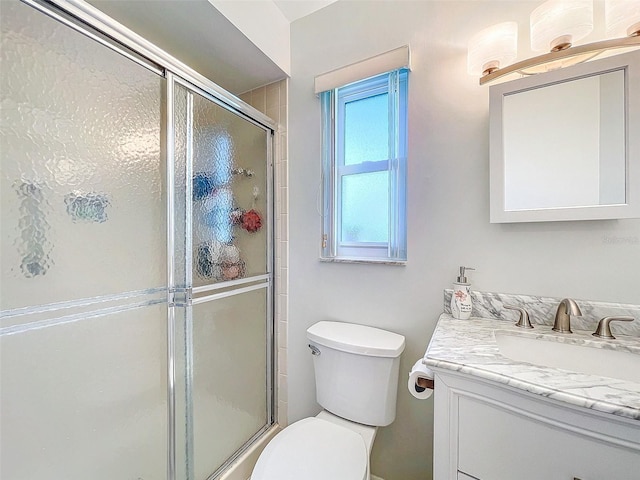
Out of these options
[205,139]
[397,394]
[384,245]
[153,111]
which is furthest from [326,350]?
[153,111]

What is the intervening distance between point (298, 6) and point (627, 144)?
1.55 m

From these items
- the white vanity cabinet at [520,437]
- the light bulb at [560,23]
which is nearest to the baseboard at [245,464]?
the white vanity cabinet at [520,437]

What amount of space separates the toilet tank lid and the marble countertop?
250 mm

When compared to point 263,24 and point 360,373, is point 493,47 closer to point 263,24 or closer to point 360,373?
point 263,24

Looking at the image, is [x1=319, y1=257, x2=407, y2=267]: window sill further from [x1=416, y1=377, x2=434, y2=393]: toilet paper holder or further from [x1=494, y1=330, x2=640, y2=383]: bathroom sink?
[x1=416, y1=377, x2=434, y2=393]: toilet paper holder

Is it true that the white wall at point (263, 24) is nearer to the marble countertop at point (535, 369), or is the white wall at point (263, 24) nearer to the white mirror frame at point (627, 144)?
the white mirror frame at point (627, 144)

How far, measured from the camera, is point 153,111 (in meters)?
1.02

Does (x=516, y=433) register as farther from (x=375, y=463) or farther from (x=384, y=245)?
(x=375, y=463)

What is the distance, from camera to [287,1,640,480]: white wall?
0.93 meters

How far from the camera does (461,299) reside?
102 cm

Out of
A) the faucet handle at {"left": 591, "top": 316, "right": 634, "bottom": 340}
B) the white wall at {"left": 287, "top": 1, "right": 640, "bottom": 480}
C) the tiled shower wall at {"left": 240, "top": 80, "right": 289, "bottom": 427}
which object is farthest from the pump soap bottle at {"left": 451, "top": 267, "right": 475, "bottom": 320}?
the tiled shower wall at {"left": 240, "top": 80, "right": 289, "bottom": 427}

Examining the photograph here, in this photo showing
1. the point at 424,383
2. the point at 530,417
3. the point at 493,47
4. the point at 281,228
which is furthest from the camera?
the point at 281,228

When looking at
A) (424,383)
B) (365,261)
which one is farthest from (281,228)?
(424,383)

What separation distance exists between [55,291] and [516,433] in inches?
50.9
